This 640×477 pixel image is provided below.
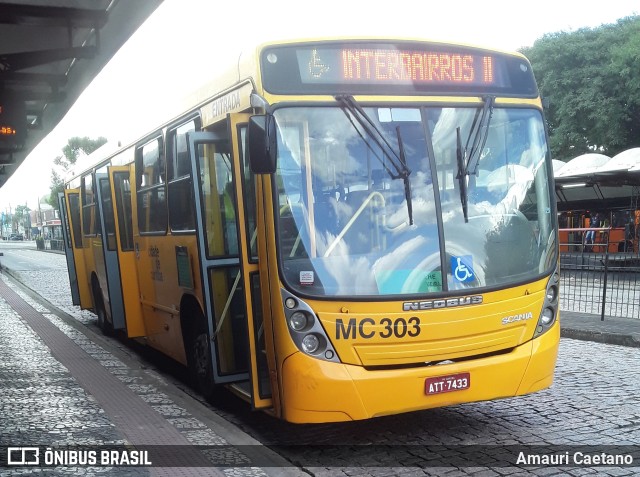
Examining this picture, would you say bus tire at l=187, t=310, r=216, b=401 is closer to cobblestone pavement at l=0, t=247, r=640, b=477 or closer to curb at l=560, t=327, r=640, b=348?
cobblestone pavement at l=0, t=247, r=640, b=477

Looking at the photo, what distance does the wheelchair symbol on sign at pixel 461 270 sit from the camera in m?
5.23

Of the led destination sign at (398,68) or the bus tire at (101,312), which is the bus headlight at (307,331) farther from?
the bus tire at (101,312)

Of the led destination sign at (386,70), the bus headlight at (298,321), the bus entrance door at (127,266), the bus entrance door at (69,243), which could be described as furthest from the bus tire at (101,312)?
the led destination sign at (386,70)

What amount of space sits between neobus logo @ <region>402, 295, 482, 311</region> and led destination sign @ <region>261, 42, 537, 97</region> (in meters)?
1.55

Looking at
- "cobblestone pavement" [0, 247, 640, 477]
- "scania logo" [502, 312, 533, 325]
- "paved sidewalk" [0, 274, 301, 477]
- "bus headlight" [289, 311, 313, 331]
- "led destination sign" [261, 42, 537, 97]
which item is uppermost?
"led destination sign" [261, 42, 537, 97]

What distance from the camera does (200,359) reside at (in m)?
7.04

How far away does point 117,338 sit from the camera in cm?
1166

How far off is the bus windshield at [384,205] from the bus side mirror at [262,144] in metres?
0.22

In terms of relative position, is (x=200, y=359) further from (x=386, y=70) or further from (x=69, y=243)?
(x=69, y=243)

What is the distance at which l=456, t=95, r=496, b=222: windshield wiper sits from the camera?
209 inches

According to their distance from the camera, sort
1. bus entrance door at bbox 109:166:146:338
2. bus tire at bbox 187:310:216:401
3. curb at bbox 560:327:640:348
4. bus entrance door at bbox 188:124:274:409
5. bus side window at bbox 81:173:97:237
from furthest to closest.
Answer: bus side window at bbox 81:173:97:237, curb at bbox 560:327:640:348, bus entrance door at bbox 109:166:146:338, bus tire at bbox 187:310:216:401, bus entrance door at bbox 188:124:274:409

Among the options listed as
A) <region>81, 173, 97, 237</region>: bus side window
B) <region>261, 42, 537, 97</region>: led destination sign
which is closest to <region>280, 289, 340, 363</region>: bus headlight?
<region>261, 42, 537, 97</region>: led destination sign

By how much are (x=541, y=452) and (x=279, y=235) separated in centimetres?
241

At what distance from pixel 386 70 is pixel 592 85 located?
108 feet
